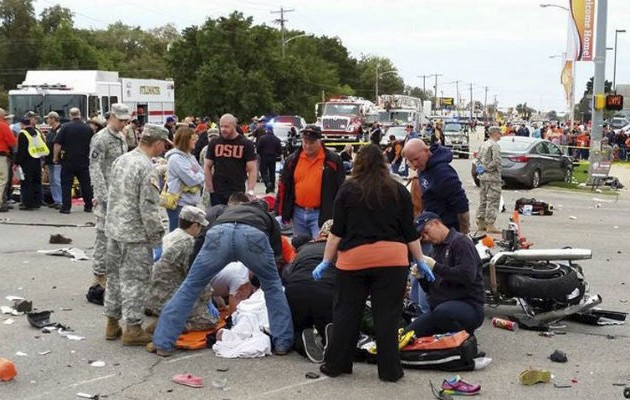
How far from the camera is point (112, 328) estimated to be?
7109 millimetres

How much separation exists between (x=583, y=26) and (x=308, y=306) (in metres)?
22.0

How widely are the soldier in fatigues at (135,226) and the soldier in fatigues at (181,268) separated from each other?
381 millimetres

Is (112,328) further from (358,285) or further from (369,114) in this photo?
(369,114)

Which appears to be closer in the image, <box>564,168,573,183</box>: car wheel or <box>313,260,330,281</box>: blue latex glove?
<box>313,260,330,281</box>: blue latex glove

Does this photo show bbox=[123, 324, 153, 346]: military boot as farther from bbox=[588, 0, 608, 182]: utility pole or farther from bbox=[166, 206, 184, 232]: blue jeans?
bbox=[588, 0, 608, 182]: utility pole

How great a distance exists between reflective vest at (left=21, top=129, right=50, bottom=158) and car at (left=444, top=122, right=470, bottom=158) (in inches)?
1126

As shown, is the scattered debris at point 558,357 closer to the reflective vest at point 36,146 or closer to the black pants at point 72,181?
the black pants at point 72,181

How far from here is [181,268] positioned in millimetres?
7398

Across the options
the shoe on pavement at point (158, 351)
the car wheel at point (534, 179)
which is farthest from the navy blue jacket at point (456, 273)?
the car wheel at point (534, 179)

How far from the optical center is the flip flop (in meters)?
6.00

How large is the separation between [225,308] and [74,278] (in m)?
2.72

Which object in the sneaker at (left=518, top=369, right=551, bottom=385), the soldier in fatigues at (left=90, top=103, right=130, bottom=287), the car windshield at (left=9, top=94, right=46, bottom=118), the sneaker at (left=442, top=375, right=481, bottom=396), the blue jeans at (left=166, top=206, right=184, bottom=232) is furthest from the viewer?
the car windshield at (left=9, top=94, right=46, bottom=118)

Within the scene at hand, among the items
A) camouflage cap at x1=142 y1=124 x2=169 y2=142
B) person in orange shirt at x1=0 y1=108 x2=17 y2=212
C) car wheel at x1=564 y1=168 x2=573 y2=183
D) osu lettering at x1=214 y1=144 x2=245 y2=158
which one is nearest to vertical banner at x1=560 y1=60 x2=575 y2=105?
car wheel at x1=564 y1=168 x2=573 y2=183

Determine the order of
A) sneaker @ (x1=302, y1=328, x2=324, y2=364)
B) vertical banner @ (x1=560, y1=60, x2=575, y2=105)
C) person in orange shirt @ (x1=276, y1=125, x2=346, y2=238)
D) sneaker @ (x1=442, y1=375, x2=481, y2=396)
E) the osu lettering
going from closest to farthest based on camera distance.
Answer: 1. sneaker @ (x1=442, y1=375, x2=481, y2=396)
2. sneaker @ (x1=302, y1=328, x2=324, y2=364)
3. person in orange shirt @ (x1=276, y1=125, x2=346, y2=238)
4. the osu lettering
5. vertical banner @ (x1=560, y1=60, x2=575, y2=105)
